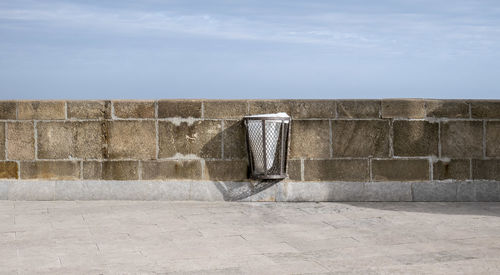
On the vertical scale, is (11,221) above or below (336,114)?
below

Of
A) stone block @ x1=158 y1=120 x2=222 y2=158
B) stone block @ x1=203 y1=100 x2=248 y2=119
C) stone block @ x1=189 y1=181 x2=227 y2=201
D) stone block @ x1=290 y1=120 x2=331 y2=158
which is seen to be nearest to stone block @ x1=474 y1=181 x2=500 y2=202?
stone block @ x1=290 y1=120 x2=331 y2=158

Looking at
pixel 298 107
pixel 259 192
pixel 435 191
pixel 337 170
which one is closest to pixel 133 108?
pixel 259 192

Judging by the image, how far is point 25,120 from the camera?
7512 mm

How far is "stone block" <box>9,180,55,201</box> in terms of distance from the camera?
296 inches

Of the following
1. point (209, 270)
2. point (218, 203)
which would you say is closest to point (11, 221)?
point (218, 203)

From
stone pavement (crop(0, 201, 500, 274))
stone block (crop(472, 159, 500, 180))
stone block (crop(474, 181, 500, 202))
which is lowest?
stone pavement (crop(0, 201, 500, 274))

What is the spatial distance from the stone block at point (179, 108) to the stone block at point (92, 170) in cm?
94

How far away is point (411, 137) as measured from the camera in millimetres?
7625

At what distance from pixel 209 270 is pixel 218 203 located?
10.1 feet

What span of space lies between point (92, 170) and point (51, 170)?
1.60ft

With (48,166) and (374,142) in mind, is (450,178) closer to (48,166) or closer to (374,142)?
(374,142)

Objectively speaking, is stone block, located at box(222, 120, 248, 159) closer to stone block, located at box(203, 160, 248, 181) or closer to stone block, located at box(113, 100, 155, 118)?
stone block, located at box(203, 160, 248, 181)

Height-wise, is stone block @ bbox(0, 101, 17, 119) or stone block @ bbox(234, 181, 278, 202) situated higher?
stone block @ bbox(0, 101, 17, 119)

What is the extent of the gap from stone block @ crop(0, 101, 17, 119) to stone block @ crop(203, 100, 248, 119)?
2250mm
